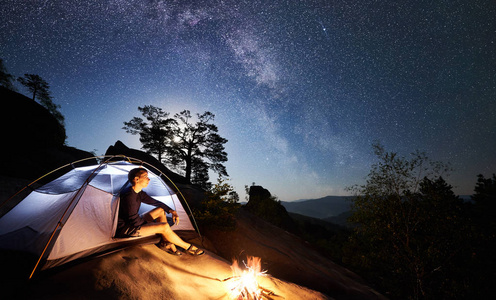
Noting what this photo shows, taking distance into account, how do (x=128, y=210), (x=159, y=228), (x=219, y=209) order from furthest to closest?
(x=219, y=209)
(x=159, y=228)
(x=128, y=210)

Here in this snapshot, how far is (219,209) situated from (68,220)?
18.1 ft

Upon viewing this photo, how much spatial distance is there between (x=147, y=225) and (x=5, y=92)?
20.4 metres

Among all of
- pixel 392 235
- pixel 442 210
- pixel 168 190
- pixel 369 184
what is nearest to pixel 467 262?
pixel 442 210

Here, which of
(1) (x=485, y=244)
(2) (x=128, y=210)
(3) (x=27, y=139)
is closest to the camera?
(2) (x=128, y=210)

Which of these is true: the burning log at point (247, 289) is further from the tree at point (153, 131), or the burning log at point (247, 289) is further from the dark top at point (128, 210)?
the tree at point (153, 131)

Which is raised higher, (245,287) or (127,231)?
(127,231)

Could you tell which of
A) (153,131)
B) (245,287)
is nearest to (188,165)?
(153,131)

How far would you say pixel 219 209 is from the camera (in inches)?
342

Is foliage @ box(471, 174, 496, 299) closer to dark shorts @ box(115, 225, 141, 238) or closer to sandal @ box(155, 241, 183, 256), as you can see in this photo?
sandal @ box(155, 241, 183, 256)

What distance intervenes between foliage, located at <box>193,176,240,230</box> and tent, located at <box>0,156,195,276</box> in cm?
380

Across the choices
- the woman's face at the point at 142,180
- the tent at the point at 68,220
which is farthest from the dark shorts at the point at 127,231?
the woman's face at the point at 142,180

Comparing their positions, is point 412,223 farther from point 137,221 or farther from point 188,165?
point 188,165

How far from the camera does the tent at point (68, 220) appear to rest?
12.1 ft

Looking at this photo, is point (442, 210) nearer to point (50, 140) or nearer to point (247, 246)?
point (247, 246)
